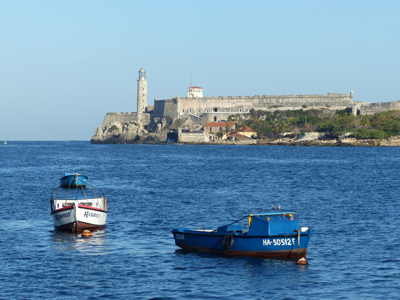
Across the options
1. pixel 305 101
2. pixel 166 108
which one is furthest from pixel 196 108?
pixel 305 101

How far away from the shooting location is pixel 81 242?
74.5 feet

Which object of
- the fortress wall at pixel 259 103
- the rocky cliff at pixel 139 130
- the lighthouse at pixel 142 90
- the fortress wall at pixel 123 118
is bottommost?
the rocky cliff at pixel 139 130

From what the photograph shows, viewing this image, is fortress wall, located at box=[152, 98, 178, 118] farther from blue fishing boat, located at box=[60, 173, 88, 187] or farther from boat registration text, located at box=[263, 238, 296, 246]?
boat registration text, located at box=[263, 238, 296, 246]

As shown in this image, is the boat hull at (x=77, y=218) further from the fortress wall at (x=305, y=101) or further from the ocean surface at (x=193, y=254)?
the fortress wall at (x=305, y=101)

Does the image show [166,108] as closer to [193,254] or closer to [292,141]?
[292,141]

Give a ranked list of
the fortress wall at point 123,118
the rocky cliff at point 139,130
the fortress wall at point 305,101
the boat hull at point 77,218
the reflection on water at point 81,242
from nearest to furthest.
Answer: the reflection on water at point 81,242
the boat hull at point 77,218
the fortress wall at point 305,101
the rocky cliff at point 139,130
the fortress wall at point 123,118

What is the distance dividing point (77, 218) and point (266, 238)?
8601 millimetres

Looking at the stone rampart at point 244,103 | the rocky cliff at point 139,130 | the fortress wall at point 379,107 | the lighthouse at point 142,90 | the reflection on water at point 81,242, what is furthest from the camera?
the lighthouse at point 142,90

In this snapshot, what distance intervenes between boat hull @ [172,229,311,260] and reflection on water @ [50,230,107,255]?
334 centimetres

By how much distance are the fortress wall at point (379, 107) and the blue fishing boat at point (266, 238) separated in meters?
106

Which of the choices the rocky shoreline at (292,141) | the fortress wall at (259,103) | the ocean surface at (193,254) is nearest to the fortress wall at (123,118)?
the rocky shoreline at (292,141)

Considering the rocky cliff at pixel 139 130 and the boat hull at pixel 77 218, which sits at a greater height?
the rocky cliff at pixel 139 130

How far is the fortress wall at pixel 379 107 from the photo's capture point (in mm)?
120750

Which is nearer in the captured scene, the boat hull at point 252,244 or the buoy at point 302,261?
the buoy at point 302,261
